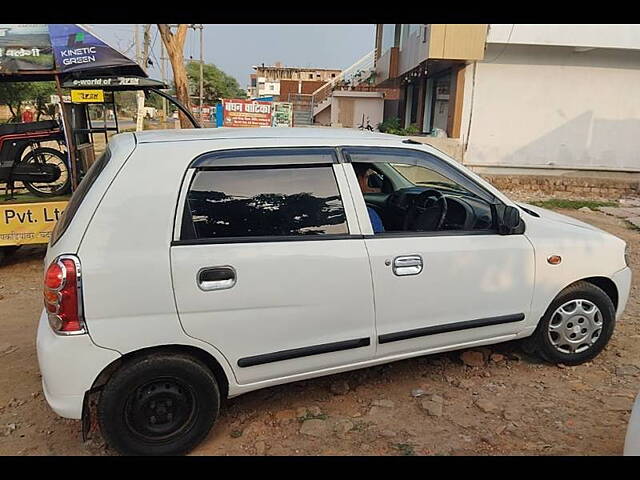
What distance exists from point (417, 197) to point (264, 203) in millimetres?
1481

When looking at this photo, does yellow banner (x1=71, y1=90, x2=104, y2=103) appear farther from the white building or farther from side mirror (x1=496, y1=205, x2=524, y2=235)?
the white building

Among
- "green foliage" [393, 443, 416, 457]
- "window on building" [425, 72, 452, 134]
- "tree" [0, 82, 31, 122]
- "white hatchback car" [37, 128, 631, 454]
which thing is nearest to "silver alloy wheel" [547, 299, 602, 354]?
"white hatchback car" [37, 128, 631, 454]

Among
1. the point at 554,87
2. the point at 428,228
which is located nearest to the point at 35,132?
the point at 428,228

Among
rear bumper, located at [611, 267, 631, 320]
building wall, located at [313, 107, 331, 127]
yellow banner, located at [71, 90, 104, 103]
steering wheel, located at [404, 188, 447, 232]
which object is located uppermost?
building wall, located at [313, 107, 331, 127]

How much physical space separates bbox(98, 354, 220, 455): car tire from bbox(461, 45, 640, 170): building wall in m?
12.7

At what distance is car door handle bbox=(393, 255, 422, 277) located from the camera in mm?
3020

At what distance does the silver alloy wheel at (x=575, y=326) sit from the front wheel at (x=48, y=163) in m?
6.00

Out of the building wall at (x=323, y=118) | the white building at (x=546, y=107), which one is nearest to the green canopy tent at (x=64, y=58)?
the white building at (x=546, y=107)

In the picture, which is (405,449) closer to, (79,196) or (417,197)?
(417,197)

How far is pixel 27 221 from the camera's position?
6.08m

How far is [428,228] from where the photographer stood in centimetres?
344

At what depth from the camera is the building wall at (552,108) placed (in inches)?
537

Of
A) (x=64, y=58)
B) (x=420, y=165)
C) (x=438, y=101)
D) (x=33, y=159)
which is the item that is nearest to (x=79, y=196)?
(x=420, y=165)

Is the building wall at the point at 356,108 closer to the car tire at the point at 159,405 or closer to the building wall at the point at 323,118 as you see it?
the building wall at the point at 323,118
